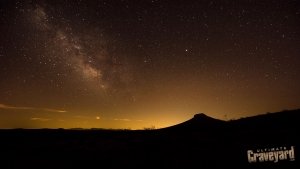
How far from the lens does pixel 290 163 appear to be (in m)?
4.48

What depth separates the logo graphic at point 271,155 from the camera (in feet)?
16.0

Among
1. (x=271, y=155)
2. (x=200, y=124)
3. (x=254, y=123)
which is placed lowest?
(x=271, y=155)

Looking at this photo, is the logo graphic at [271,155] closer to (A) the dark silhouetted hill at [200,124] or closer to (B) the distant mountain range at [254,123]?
(B) the distant mountain range at [254,123]

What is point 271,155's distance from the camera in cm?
506

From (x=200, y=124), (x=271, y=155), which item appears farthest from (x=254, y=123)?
(x=271, y=155)

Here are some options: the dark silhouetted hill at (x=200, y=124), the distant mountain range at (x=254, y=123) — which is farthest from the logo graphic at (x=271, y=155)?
the dark silhouetted hill at (x=200, y=124)

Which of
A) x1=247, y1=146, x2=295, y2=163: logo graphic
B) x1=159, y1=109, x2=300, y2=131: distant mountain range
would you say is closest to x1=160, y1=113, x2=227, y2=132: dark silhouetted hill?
x1=159, y1=109, x2=300, y2=131: distant mountain range

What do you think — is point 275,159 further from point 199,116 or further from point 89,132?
point 89,132

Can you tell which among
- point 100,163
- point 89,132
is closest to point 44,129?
point 89,132

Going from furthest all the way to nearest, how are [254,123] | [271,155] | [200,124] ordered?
[200,124] < [254,123] < [271,155]

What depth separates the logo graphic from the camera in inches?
192

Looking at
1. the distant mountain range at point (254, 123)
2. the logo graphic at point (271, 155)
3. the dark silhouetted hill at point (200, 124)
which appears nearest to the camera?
the logo graphic at point (271, 155)

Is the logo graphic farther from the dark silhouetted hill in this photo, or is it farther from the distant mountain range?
the dark silhouetted hill

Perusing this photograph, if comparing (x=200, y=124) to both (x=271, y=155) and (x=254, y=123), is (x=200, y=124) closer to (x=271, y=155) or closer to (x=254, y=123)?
(x=254, y=123)
